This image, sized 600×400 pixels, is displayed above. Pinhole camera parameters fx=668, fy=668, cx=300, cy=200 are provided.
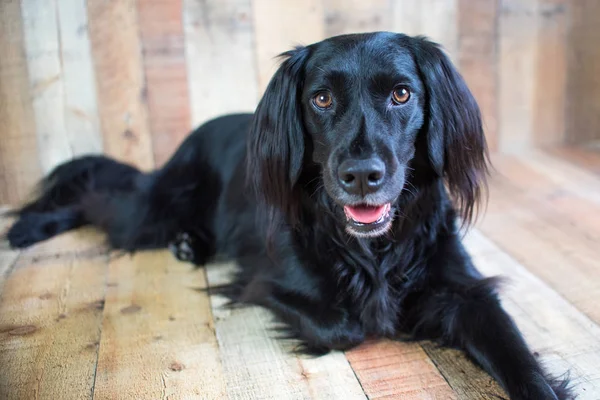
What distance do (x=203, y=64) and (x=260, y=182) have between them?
1.33 m

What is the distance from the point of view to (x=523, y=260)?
7.39ft

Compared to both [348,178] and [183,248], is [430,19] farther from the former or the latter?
[348,178]

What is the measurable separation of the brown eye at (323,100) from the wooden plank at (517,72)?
6.01 ft

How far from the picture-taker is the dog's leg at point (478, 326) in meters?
1.50

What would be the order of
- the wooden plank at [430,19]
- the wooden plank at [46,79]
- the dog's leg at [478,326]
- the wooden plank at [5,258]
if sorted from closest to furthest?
the dog's leg at [478,326] < the wooden plank at [5,258] < the wooden plank at [46,79] < the wooden plank at [430,19]

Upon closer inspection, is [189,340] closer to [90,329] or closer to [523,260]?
[90,329]

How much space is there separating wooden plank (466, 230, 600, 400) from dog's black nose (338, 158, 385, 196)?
2.05 ft

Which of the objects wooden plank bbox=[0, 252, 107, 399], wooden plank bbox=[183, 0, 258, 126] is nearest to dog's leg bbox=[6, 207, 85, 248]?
wooden plank bbox=[0, 252, 107, 399]

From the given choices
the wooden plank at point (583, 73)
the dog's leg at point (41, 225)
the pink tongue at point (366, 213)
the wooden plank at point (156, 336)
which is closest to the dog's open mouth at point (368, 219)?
the pink tongue at point (366, 213)

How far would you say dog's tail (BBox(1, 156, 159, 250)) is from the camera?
259 centimetres

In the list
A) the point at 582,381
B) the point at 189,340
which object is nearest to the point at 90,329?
the point at 189,340

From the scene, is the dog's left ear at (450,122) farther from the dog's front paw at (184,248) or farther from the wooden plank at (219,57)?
the wooden plank at (219,57)

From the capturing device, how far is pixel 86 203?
2.76 metres

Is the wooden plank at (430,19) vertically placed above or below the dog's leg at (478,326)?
above
